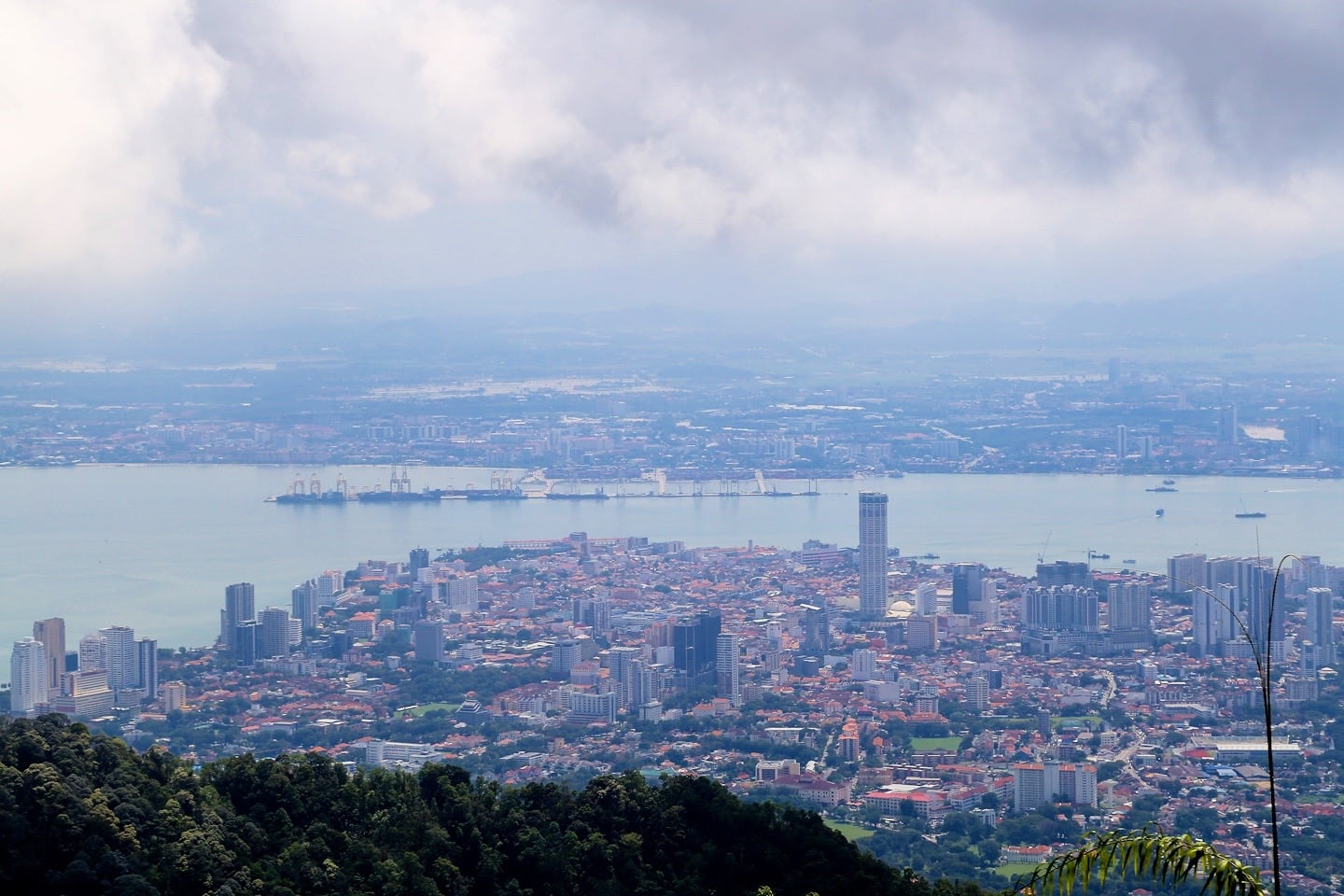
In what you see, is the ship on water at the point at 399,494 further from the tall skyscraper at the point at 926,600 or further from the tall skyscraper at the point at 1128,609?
the tall skyscraper at the point at 1128,609

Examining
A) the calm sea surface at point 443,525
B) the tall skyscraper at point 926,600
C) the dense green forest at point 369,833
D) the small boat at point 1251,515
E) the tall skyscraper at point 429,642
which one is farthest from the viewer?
the small boat at point 1251,515

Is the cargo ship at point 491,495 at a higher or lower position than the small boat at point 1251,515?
higher

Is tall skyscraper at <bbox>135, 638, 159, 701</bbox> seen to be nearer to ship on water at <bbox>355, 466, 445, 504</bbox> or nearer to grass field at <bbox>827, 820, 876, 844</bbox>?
grass field at <bbox>827, 820, 876, 844</bbox>

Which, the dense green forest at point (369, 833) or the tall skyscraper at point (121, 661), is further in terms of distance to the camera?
the tall skyscraper at point (121, 661)

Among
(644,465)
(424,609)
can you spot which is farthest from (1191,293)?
(424,609)

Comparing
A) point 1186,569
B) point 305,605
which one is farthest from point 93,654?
point 1186,569

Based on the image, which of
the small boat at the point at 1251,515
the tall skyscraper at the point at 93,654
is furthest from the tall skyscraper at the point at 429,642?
the small boat at the point at 1251,515

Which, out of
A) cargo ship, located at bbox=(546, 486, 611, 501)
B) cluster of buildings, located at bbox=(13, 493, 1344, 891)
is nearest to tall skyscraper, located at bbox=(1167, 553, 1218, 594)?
cluster of buildings, located at bbox=(13, 493, 1344, 891)
